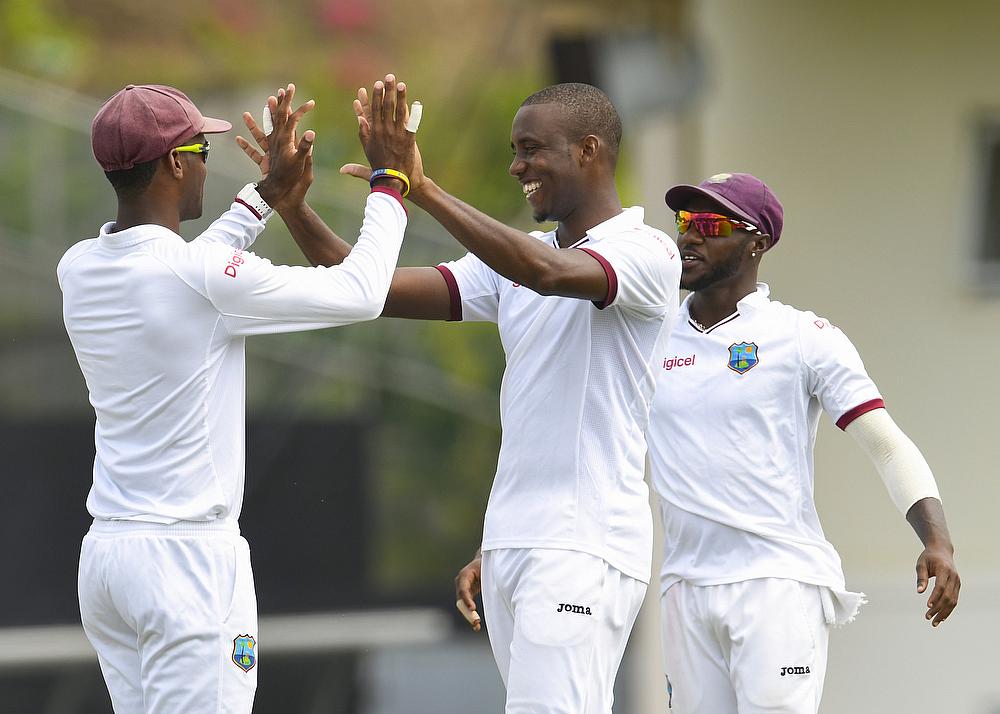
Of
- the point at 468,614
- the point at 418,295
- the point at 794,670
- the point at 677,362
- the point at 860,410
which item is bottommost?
the point at 794,670

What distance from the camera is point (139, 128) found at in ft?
11.6

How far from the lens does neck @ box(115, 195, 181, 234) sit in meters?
3.58

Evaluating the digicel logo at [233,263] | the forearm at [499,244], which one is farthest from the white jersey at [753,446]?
the digicel logo at [233,263]

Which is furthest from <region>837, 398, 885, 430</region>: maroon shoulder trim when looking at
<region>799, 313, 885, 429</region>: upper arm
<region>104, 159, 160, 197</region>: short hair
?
<region>104, 159, 160, 197</region>: short hair

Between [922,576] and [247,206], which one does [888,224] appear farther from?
[247,206]

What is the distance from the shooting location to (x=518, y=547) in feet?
12.1

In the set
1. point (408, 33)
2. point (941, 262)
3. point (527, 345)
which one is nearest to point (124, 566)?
point (527, 345)

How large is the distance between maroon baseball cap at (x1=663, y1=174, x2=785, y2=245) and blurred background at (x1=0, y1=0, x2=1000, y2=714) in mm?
3213

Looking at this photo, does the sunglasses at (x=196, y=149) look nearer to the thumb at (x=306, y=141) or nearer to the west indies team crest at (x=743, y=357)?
the thumb at (x=306, y=141)

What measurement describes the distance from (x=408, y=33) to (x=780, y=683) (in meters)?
25.9

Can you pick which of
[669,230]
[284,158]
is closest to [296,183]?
[284,158]

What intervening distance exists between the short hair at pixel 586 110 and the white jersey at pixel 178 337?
25.9 inches

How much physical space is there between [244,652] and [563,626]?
0.75 m

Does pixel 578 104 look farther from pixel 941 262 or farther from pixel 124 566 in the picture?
pixel 941 262
